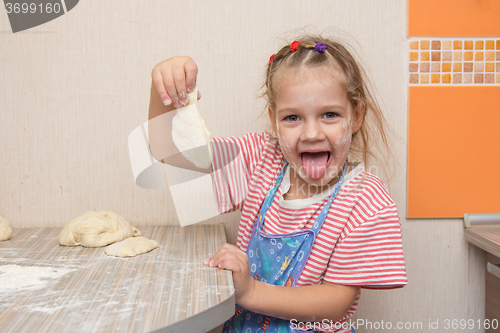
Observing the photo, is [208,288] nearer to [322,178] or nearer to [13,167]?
[322,178]

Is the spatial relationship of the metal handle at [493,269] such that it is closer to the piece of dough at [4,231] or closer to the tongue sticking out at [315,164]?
the tongue sticking out at [315,164]

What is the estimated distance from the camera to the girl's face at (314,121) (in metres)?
0.78

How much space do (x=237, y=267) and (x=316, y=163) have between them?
28 centimetres

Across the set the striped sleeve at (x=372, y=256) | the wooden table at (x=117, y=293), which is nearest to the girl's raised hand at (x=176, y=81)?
the wooden table at (x=117, y=293)

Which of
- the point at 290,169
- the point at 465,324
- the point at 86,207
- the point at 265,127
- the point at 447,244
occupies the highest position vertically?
the point at 265,127

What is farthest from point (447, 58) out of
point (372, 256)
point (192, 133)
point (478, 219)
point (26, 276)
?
point (26, 276)

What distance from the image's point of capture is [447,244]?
1136mm

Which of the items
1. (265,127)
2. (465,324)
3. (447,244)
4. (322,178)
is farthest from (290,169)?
(465,324)

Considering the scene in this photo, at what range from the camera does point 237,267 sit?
26.1 inches

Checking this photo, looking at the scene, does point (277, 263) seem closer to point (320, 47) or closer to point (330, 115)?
point (330, 115)

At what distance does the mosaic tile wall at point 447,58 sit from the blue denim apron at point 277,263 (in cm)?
48

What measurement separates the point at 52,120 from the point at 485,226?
1.23 metres

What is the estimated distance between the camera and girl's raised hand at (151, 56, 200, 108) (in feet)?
2.39

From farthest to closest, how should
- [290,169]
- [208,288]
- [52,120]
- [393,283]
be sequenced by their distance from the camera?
[52,120] < [290,169] < [393,283] < [208,288]
